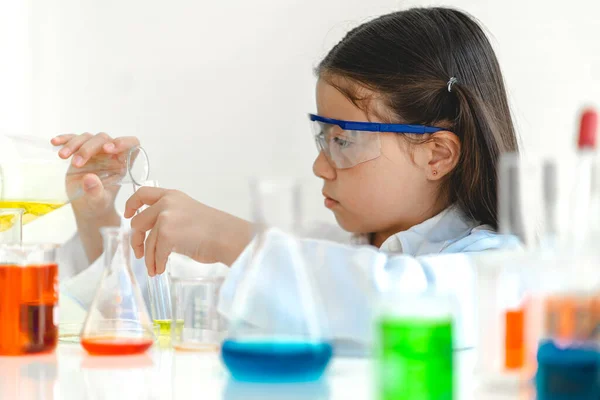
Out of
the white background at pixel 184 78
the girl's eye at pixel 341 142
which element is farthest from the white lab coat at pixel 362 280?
the white background at pixel 184 78

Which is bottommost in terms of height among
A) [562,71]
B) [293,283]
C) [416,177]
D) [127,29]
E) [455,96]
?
[293,283]

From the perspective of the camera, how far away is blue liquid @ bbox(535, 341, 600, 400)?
2.27 ft

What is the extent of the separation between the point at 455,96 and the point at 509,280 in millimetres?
1129

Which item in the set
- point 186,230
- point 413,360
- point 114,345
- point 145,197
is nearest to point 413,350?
point 413,360

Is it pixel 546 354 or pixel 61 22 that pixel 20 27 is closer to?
pixel 61 22

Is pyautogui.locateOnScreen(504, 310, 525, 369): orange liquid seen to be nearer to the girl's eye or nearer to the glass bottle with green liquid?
the glass bottle with green liquid

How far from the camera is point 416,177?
6.32 feet

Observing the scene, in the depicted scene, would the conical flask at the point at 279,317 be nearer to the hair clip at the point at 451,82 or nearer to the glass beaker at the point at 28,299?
the glass beaker at the point at 28,299

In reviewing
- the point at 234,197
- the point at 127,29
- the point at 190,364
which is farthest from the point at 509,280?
the point at 127,29

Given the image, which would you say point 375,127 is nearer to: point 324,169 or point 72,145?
point 324,169

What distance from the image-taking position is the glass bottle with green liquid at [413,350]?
71 centimetres

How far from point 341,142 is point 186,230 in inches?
19.8

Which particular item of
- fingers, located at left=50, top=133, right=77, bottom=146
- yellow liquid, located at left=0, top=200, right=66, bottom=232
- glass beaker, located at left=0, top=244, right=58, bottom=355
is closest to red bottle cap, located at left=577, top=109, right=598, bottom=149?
glass beaker, located at left=0, top=244, right=58, bottom=355

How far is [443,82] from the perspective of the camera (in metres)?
1.89
